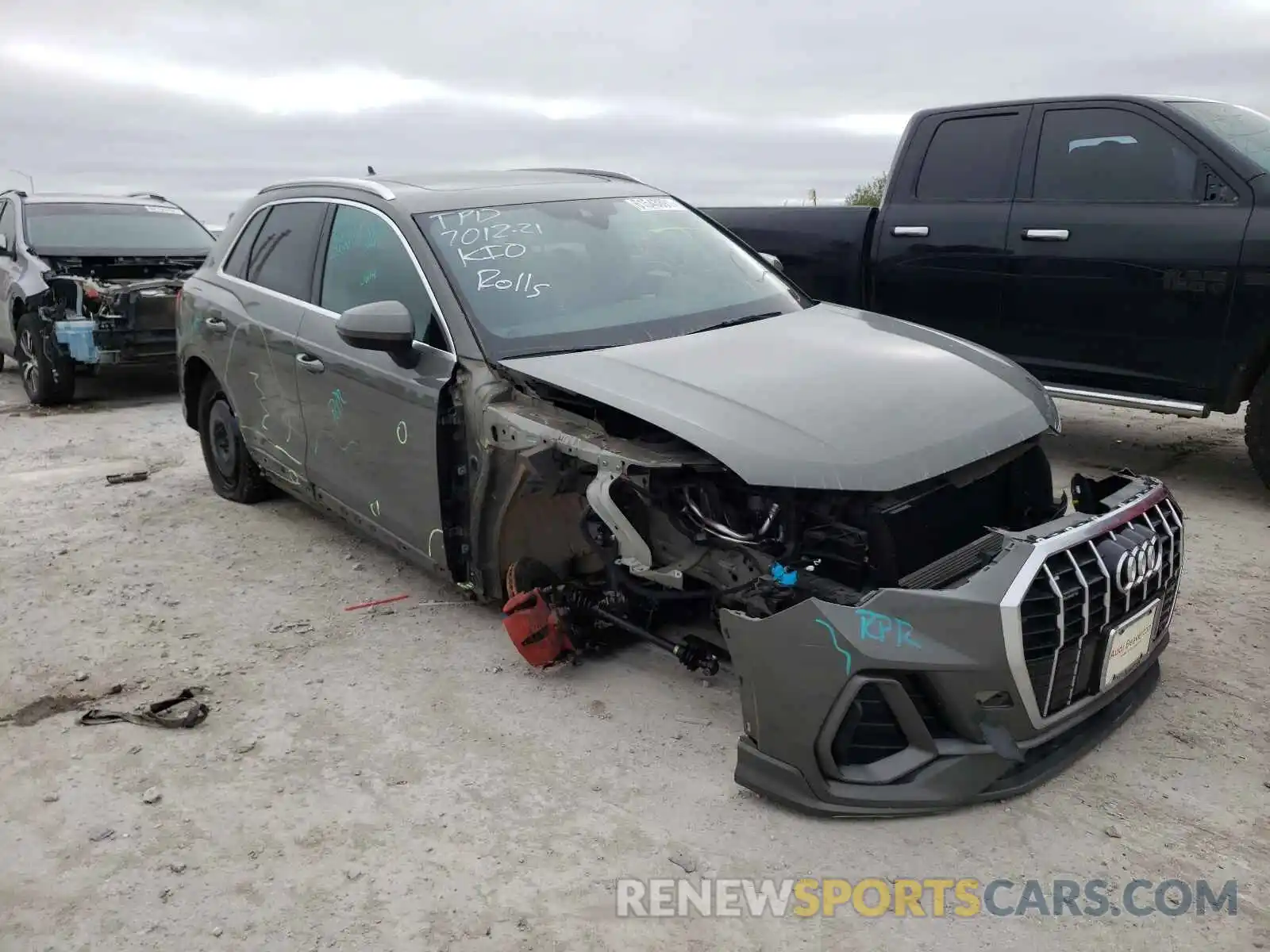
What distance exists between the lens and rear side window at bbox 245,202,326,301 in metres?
4.66

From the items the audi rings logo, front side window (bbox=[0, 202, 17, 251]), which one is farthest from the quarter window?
front side window (bbox=[0, 202, 17, 251])

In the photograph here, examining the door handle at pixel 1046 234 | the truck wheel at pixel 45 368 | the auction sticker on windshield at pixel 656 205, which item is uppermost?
the auction sticker on windshield at pixel 656 205

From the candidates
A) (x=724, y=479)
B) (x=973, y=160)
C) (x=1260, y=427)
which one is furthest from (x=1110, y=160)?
(x=724, y=479)

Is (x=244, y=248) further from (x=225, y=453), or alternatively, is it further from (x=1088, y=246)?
(x=1088, y=246)

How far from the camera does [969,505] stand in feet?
10.7

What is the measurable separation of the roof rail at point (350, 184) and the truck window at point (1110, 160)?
12.0ft

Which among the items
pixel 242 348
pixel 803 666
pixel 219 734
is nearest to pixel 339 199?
pixel 242 348

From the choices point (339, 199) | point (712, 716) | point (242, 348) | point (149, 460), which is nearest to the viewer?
point (712, 716)

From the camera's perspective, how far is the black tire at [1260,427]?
5160mm

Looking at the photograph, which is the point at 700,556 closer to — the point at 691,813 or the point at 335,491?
the point at 691,813

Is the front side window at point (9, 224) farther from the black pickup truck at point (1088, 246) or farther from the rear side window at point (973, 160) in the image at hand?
the rear side window at point (973, 160)

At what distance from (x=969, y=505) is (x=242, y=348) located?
11.6 feet

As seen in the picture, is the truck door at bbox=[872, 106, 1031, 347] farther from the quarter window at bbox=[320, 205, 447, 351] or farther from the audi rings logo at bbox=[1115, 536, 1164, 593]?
the quarter window at bbox=[320, 205, 447, 351]

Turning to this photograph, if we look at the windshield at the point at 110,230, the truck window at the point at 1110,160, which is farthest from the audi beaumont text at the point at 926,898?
the windshield at the point at 110,230
